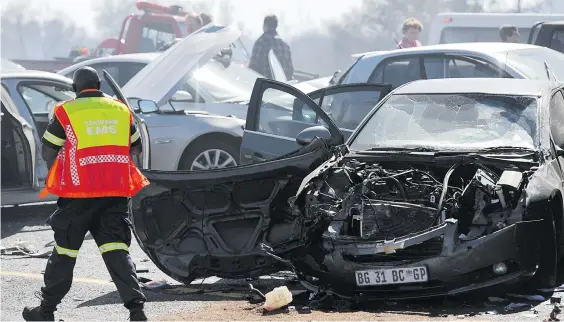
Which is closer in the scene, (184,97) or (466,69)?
(466,69)

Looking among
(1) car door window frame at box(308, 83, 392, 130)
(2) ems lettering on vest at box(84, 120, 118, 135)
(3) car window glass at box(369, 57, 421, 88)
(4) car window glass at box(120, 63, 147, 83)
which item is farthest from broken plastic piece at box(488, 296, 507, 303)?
(4) car window glass at box(120, 63, 147, 83)

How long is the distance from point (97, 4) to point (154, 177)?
6210cm

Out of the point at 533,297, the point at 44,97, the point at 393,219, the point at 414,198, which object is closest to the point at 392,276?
the point at 393,219

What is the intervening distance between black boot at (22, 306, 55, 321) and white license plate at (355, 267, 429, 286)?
2027 millimetres

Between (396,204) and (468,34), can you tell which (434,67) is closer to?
(396,204)

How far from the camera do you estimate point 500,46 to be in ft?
42.6

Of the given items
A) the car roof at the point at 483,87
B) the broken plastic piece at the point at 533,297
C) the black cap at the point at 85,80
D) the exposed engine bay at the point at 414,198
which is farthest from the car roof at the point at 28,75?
the broken plastic piece at the point at 533,297

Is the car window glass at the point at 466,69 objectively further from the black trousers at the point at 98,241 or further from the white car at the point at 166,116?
the black trousers at the point at 98,241

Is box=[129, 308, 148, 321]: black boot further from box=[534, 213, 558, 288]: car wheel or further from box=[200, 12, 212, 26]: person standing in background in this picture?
box=[200, 12, 212, 26]: person standing in background

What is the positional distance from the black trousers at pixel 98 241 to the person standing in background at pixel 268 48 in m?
10.3

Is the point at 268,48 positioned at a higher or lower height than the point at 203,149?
higher

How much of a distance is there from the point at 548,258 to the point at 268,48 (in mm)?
10609

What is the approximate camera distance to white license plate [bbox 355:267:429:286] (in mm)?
7344

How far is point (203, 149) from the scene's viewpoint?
43.3 ft
